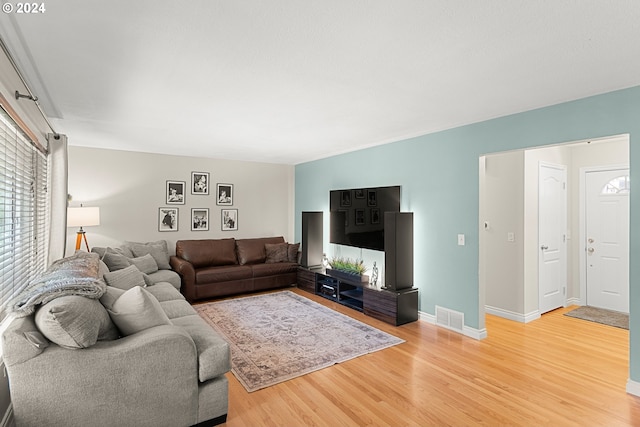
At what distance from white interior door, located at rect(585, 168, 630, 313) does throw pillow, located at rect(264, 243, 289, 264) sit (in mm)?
4827

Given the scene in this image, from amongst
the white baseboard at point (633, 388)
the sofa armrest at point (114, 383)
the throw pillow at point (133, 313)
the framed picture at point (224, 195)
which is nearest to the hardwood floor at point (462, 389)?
the white baseboard at point (633, 388)

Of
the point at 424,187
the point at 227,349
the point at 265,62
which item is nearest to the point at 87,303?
the point at 227,349

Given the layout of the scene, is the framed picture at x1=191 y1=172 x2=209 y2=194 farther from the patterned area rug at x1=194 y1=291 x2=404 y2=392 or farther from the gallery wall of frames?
the patterned area rug at x1=194 y1=291 x2=404 y2=392

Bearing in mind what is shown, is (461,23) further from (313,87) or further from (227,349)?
(227,349)

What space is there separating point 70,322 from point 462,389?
276cm

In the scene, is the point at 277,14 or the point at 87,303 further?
→ the point at 87,303

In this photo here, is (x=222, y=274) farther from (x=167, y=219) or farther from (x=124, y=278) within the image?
(x=124, y=278)

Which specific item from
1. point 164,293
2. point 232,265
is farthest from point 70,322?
point 232,265

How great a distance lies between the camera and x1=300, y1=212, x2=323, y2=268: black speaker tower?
5.94 m

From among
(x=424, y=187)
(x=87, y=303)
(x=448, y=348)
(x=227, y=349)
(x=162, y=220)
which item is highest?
(x=424, y=187)

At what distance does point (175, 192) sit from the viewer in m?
5.94

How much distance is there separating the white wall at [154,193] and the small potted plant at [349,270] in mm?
2090

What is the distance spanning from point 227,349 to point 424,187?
3104mm

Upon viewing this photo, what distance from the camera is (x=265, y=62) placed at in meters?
2.25
